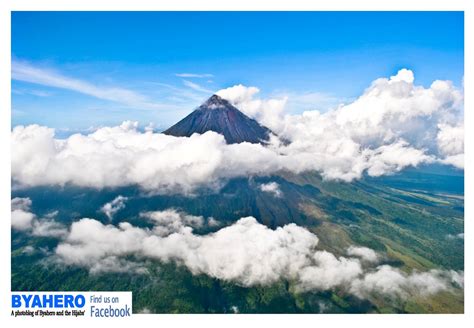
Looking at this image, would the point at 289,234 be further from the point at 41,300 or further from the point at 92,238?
the point at 41,300

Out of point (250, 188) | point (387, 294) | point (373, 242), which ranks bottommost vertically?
point (387, 294)

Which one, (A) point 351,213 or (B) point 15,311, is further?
(A) point 351,213

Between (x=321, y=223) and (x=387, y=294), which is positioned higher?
(x=321, y=223)

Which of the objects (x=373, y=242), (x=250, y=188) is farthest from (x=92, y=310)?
(x=250, y=188)

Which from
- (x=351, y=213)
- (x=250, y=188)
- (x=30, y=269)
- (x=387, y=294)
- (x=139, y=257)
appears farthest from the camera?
(x=250, y=188)

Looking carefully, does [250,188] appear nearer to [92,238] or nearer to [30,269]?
[92,238]

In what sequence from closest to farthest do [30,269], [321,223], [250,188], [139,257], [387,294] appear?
1. [387,294]
2. [30,269]
3. [139,257]
4. [321,223]
5. [250,188]

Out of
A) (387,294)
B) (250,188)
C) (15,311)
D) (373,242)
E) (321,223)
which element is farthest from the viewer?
(250,188)
